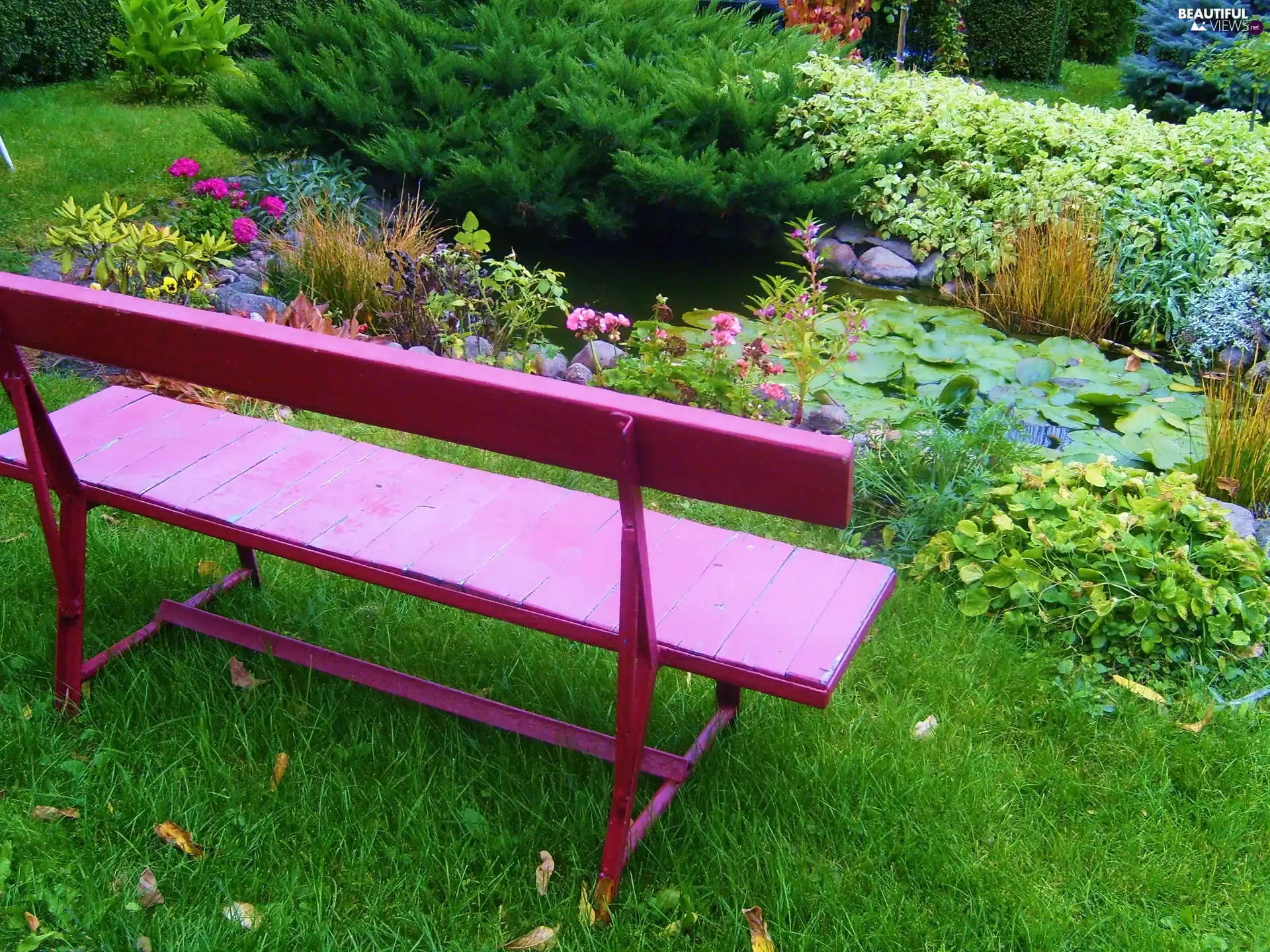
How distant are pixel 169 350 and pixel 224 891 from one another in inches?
39.4

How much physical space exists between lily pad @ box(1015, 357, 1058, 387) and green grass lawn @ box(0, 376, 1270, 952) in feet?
7.81

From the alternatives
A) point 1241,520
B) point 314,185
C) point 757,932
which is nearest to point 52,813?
point 757,932

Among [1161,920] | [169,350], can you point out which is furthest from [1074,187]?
[169,350]

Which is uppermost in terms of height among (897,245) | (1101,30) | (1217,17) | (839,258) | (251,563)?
(1217,17)

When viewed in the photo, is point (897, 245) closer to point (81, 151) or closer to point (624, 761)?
point (81, 151)

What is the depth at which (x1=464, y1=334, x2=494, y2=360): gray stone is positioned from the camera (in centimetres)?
494

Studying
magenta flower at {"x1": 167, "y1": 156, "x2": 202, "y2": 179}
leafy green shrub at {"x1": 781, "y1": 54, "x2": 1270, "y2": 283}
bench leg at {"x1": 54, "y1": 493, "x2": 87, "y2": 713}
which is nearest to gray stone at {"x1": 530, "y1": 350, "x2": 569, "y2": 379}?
magenta flower at {"x1": 167, "y1": 156, "x2": 202, "y2": 179}

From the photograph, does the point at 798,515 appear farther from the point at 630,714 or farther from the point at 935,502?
the point at 935,502

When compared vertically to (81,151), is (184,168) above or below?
above

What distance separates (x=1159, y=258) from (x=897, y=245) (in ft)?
6.03

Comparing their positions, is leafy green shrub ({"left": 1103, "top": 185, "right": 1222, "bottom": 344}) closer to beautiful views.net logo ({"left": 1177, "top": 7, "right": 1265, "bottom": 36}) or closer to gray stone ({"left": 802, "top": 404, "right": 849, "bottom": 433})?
gray stone ({"left": 802, "top": 404, "right": 849, "bottom": 433})

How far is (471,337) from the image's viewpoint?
5.07 m

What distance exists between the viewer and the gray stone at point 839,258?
743 centimetres

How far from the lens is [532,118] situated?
7.50 m
